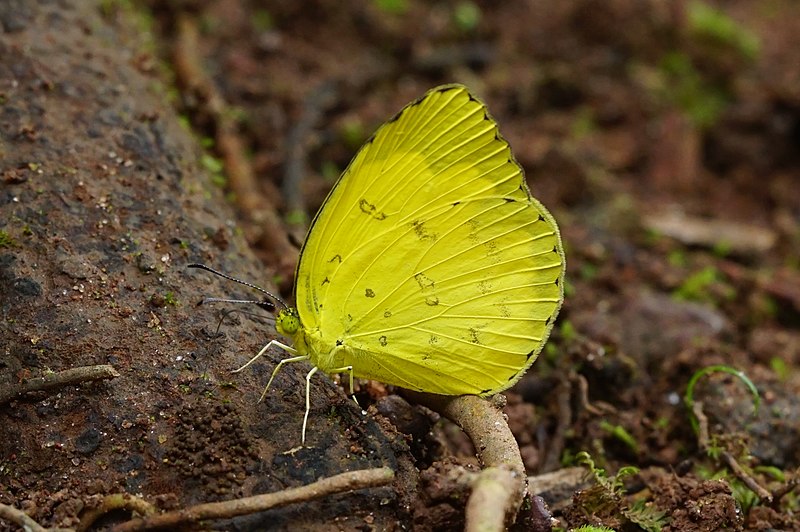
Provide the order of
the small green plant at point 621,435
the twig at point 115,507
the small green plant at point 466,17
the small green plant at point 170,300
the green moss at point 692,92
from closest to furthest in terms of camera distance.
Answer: the twig at point 115,507 < the small green plant at point 170,300 < the small green plant at point 621,435 < the green moss at point 692,92 < the small green plant at point 466,17

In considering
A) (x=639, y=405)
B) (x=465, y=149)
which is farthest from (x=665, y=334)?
(x=465, y=149)

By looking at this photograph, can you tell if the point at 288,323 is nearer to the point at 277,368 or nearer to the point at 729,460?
the point at 277,368

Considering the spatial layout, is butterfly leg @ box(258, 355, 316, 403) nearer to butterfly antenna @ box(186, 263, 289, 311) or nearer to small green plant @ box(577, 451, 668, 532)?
butterfly antenna @ box(186, 263, 289, 311)

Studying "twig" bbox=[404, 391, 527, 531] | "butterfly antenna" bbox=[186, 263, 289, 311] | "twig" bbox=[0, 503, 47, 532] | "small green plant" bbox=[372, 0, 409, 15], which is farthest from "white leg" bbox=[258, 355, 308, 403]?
"small green plant" bbox=[372, 0, 409, 15]

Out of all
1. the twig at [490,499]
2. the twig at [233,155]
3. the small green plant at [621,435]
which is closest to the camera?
the twig at [490,499]

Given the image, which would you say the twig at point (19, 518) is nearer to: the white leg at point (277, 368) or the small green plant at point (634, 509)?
the white leg at point (277, 368)

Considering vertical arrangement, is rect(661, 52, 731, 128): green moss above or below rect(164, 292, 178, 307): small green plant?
above

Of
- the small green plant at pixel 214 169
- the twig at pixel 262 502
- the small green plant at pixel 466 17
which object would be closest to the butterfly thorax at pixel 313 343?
the twig at pixel 262 502
